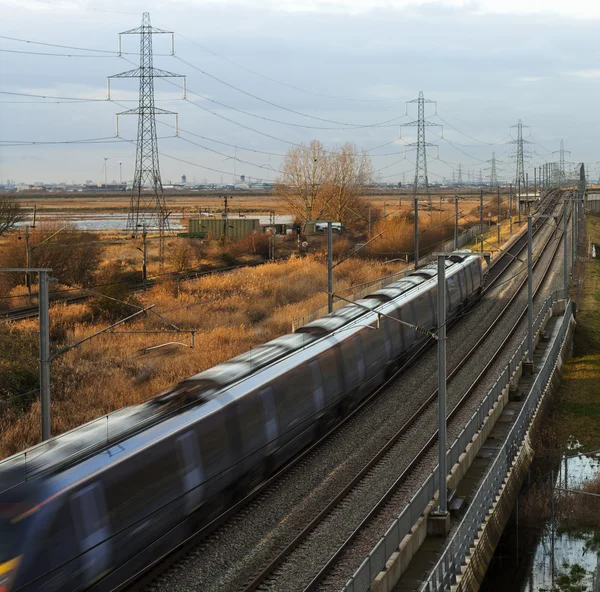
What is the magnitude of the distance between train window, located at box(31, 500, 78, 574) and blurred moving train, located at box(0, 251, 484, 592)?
14 millimetres

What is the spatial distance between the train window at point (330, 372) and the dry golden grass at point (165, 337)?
6.81 metres

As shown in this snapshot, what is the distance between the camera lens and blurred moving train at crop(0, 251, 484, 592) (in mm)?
10617

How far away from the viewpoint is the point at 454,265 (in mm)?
35375

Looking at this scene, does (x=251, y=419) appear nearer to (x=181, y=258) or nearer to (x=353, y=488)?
(x=353, y=488)

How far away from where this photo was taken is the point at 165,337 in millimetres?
32000

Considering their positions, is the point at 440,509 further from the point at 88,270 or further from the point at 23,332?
the point at 88,270

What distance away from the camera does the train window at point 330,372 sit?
19125 mm

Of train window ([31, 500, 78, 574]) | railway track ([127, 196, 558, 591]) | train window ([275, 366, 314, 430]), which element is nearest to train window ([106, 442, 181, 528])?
train window ([31, 500, 78, 574])

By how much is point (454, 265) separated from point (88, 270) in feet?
71.1

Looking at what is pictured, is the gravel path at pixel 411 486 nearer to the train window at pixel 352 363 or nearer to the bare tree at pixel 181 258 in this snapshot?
the train window at pixel 352 363

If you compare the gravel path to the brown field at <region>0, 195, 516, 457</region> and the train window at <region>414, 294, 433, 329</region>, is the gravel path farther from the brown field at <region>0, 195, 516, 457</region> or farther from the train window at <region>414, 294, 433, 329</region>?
the brown field at <region>0, 195, 516, 457</region>

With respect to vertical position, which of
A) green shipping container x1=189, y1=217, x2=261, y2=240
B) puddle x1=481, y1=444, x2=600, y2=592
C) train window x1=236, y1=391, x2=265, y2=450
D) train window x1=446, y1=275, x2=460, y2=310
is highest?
green shipping container x1=189, y1=217, x2=261, y2=240

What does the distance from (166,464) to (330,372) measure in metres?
7.19

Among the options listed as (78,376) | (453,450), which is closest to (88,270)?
(78,376)
